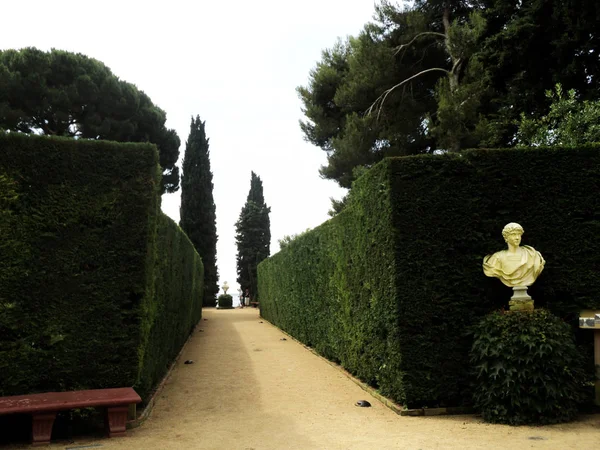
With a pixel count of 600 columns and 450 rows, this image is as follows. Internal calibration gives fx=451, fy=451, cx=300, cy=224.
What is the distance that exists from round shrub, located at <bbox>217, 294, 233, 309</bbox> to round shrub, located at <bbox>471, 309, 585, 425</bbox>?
29.5 meters

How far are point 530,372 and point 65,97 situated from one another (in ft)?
67.8

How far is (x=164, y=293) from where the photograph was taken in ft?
24.7

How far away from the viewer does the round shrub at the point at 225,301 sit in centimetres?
3334

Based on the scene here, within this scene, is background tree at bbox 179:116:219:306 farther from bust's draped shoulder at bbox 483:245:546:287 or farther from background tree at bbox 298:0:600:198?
bust's draped shoulder at bbox 483:245:546:287

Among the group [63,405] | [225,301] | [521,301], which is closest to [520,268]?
[521,301]

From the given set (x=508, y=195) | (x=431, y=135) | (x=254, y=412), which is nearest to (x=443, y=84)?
(x=431, y=135)

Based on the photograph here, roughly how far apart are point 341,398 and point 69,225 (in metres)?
4.13

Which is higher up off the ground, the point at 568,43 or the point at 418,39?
the point at 418,39

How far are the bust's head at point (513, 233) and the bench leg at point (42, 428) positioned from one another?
5.15 m

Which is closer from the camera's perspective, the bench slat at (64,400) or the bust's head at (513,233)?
the bench slat at (64,400)

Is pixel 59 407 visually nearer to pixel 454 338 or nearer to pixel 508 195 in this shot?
pixel 454 338

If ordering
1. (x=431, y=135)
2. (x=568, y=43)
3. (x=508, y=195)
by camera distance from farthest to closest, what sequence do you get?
(x=431, y=135), (x=568, y=43), (x=508, y=195)

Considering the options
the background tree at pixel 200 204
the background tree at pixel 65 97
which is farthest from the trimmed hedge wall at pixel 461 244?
the background tree at pixel 200 204

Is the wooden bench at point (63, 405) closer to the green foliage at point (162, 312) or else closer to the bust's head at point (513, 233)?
the green foliage at point (162, 312)
